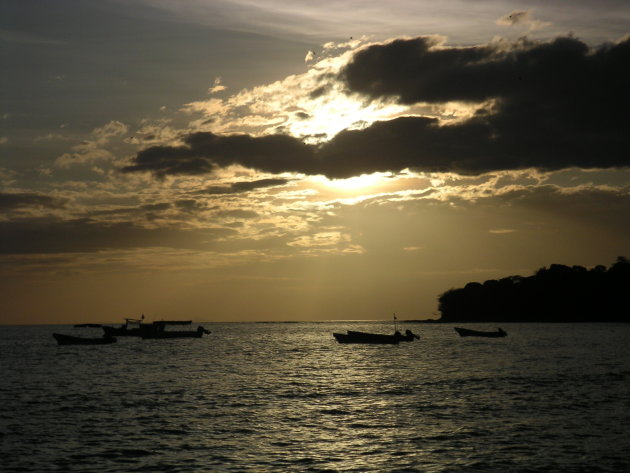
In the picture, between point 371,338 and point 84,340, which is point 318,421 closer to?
point 371,338

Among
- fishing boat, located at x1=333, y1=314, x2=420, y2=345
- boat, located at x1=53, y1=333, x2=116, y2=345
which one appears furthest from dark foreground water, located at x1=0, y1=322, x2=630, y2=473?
fishing boat, located at x1=333, y1=314, x2=420, y2=345

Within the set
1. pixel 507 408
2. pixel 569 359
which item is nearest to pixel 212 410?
pixel 507 408

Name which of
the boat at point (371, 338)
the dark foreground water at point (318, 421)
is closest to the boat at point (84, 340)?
the boat at point (371, 338)

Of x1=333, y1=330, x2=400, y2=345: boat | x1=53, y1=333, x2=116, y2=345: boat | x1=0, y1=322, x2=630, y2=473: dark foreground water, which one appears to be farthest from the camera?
x1=333, y1=330, x2=400, y2=345: boat

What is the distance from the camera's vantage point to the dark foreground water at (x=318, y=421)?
32688mm

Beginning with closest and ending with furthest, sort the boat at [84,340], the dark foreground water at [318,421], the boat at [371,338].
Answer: the dark foreground water at [318,421] < the boat at [84,340] < the boat at [371,338]

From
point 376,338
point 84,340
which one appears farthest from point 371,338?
point 84,340

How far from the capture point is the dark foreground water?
32.7 m

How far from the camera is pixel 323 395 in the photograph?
60250 millimetres

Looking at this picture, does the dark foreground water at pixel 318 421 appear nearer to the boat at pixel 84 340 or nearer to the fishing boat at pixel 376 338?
the boat at pixel 84 340

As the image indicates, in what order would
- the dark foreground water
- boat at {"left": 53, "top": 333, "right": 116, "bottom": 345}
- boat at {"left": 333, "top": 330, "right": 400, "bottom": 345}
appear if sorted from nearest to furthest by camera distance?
the dark foreground water → boat at {"left": 53, "top": 333, "right": 116, "bottom": 345} → boat at {"left": 333, "top": 330, "right": 400, "bottom": 345}

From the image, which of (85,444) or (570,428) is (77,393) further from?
(570,428)

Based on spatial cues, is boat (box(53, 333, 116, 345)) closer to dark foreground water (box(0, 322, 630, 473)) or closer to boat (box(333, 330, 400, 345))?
boat (box(333, 330, 400, 345))

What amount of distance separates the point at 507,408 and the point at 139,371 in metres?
51.0
